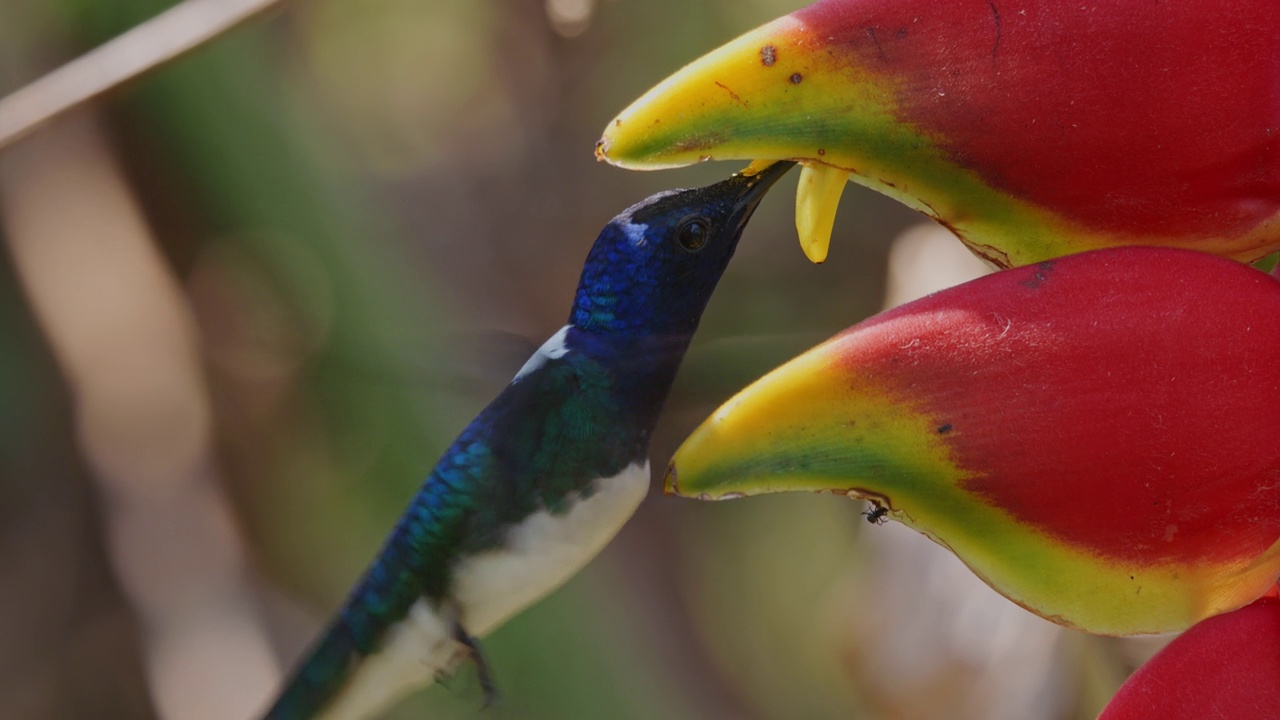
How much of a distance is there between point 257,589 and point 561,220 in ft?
1.50

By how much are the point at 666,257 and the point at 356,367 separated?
0.68m

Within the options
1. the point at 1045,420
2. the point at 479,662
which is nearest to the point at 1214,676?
the point at 1045,420

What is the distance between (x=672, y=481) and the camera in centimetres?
24

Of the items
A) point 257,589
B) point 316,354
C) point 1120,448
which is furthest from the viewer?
point 257,589

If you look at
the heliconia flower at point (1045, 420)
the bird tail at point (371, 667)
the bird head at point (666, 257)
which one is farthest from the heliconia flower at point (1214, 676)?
the bird tail at point (371, 667)

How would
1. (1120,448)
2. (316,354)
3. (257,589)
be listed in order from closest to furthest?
(1120,448) → (316,354) → (257,589)

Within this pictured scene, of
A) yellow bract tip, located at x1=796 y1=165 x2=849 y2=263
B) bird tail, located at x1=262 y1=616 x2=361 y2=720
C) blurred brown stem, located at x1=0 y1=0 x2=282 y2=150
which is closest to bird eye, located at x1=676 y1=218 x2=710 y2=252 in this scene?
yellow bract tip, located at x1=796 y1=165 x2=849 y2=263

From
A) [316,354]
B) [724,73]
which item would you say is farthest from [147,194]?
[724,73]

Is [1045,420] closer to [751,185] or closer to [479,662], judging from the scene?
[751,185]

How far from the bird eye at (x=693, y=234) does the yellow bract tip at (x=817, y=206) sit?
0.34 feet

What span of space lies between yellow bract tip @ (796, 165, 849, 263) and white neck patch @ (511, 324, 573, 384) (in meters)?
0.19

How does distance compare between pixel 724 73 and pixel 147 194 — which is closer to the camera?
pixel 724 73

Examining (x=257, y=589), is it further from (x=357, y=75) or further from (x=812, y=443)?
(x=812, y=443)

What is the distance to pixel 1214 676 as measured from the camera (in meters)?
0.26
